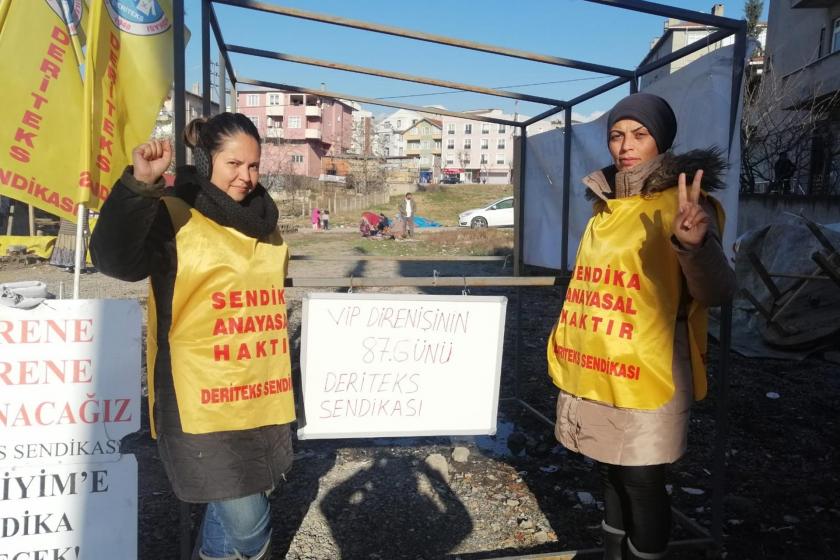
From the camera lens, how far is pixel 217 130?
6.64 ft

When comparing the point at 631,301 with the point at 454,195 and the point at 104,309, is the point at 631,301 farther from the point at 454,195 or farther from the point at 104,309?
the point at 454,195

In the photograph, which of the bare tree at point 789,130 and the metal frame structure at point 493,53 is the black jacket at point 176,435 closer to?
the metal frame structure at point 493,53

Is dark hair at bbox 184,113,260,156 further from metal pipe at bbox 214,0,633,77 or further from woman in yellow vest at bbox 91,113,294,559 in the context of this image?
metal pipe at bbox 214,0,633,77

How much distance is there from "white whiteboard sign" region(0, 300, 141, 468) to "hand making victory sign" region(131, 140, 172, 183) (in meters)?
0.66

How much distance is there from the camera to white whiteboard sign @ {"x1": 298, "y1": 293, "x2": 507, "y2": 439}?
284 cm

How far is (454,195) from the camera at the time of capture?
51.2 meters

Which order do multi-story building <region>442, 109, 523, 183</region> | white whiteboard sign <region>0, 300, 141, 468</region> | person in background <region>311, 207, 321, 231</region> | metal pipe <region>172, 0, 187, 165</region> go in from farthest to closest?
1. multi-story building <region>442, 109, 523, 183</region>
2. person in background <region>311, 207, 321, 231</region>
3. metal pipe <region>172, 0, 187, 165</region>
4. white whiteboard sign <region>0, 300, 141, 468</region>

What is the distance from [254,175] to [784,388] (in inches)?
224

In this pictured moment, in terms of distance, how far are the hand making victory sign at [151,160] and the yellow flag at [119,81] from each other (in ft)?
1.51

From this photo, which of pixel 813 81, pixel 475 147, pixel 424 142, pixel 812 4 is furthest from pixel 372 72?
pixel 424 142

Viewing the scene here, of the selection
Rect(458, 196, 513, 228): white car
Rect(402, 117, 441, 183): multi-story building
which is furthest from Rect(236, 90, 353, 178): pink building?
Rect(458, 196, 513, 228): white car

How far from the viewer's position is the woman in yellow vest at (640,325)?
2.03 metres

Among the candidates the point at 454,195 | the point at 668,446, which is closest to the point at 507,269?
the point at 668,446

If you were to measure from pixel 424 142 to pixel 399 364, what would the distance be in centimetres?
9737
